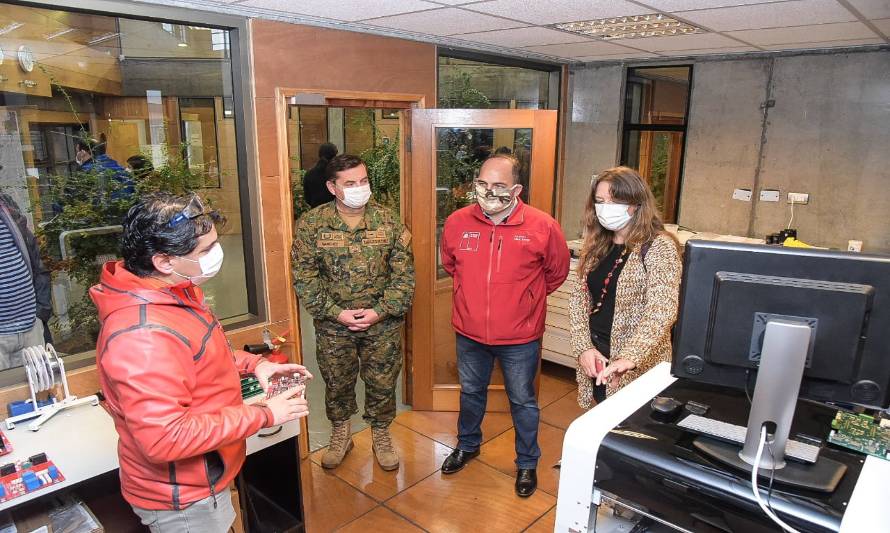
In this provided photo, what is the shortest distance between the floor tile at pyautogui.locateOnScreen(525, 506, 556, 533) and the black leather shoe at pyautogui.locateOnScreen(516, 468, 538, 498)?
0.51ft

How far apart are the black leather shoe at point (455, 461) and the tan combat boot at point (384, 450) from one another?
10.7 inches

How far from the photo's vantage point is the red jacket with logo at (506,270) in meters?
2.78

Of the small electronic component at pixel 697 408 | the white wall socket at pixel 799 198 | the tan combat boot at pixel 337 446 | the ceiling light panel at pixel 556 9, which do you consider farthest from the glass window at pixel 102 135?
the white wall socket at pixel 799 198

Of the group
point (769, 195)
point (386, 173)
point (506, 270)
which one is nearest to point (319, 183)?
point (386, 173)

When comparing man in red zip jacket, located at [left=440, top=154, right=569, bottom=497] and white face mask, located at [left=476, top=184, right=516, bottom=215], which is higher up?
white face mask, located at [left=476, top=184, right=516, bottom=215]

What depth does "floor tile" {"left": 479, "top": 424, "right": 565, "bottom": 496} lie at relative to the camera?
10.2ft

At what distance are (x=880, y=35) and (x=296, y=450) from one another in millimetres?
3828

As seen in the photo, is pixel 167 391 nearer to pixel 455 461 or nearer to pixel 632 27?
pixel 455 461

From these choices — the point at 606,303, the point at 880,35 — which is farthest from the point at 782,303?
the point at 880,35

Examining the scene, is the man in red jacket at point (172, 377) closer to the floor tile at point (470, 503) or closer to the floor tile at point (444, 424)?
the floor tile at point (470, 503)

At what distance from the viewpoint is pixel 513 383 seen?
290 cm

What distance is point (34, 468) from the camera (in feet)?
6.09

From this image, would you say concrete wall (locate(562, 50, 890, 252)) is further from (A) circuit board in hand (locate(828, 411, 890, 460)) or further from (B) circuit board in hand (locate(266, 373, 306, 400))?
(B) circuit board in hand (locate(266, 373, 306, 400))

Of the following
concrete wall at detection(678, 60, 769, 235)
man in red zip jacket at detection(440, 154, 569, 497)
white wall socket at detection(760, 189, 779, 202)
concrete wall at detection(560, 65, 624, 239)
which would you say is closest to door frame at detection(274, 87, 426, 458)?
man in red zip jacket at detection(440, 154, 569, 497)
